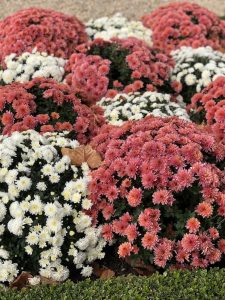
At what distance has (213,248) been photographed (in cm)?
448

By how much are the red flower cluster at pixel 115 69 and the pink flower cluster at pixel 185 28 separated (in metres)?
1.51

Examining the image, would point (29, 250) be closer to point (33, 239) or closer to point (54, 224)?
point (33, 239)

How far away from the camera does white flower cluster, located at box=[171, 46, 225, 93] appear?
743cm

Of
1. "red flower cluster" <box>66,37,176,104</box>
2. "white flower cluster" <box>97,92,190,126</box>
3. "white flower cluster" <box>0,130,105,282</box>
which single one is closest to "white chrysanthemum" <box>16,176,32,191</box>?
→ "white flower cluster" <box>0,130,105,282</box>

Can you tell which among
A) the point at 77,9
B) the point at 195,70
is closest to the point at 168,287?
the point at 195,70

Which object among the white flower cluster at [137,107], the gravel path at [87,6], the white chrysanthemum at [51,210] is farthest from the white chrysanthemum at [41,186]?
the gravel path at [87,6]

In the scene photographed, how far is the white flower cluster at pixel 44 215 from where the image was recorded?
15.0ft

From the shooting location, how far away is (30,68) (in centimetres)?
704

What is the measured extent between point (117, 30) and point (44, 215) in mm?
4999

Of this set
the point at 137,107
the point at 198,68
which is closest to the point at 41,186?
the point at 137,107

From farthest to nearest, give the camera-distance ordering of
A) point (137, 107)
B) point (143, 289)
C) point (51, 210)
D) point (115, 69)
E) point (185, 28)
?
point (185, 28) → point (115, 69) → point (137, 107) → point (51, 210) → point (143, 289)

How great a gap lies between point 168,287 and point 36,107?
2.34 meters

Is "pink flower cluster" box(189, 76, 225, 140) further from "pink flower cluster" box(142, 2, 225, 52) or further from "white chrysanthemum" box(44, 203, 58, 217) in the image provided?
"pink flower cluster" box(142, 2, 225, 52)

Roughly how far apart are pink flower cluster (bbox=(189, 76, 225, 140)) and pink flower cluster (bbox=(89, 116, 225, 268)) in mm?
1224
